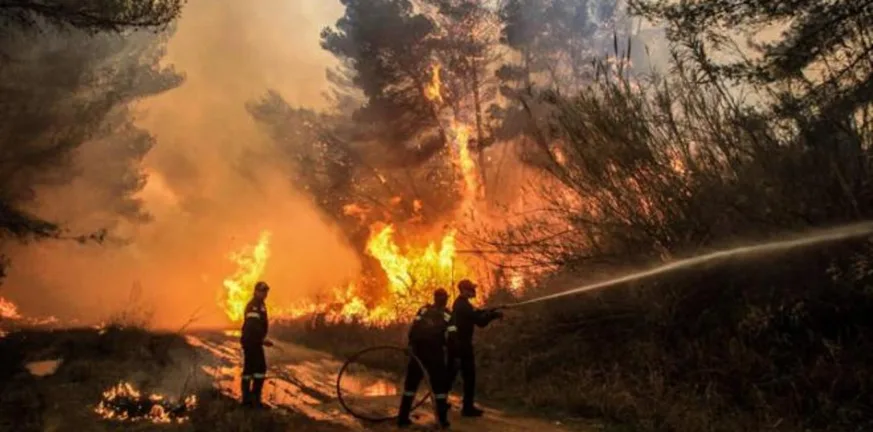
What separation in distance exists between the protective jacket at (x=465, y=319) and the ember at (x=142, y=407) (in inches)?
163

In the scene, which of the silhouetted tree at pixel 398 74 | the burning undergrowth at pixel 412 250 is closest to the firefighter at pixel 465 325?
the burning undergrowth at pixel 412 250

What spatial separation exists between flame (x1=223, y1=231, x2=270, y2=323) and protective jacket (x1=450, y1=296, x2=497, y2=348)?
2684cm

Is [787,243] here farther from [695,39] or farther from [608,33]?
[608,33]

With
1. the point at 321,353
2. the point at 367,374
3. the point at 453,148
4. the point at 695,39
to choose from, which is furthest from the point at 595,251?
the point at 453,148

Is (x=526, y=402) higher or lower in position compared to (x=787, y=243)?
lower

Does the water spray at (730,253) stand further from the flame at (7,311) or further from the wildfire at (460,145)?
the flame at (7,311)

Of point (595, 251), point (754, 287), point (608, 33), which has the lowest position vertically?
point (754, 287)

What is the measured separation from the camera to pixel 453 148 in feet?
90.7

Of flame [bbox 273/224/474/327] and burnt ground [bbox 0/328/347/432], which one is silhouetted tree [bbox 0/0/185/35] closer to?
burnt ground [bbox 0/328/347/432]

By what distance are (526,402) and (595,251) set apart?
3098 millimetres

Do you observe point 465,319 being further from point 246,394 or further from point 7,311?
point 7,311

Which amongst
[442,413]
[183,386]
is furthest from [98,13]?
[442,413]

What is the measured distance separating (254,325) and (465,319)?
3401 millimetres

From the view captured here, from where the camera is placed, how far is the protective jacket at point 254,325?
10.6 meters
